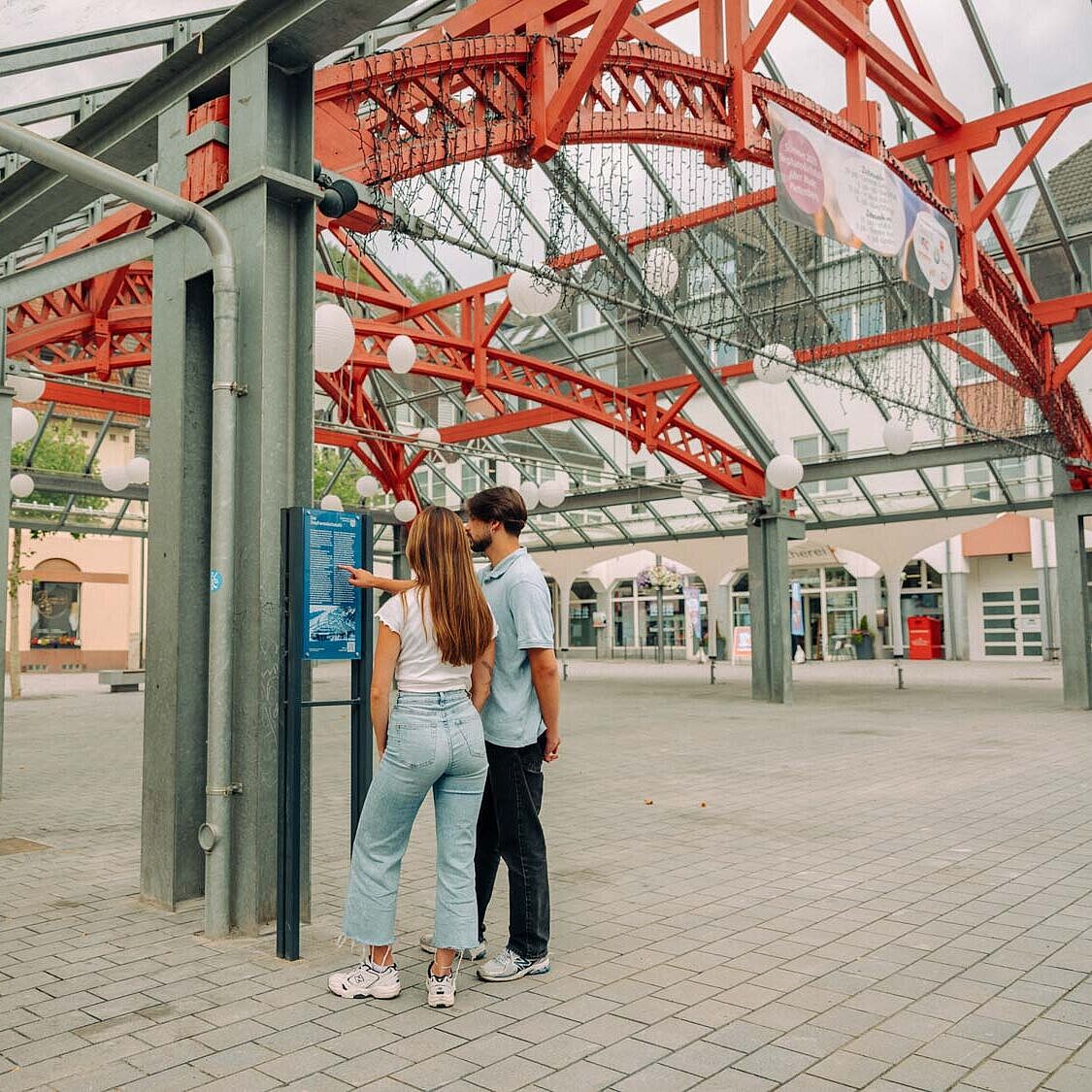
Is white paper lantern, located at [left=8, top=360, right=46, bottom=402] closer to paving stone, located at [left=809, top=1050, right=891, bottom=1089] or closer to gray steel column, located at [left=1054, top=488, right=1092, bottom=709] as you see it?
paving stone, located at [left=809, top=1050, right=891, bottom=1089]

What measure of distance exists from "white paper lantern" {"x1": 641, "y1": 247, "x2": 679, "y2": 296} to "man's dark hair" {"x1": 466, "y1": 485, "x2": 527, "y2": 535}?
5687 mm

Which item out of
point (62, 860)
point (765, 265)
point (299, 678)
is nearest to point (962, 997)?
point (299, 678)

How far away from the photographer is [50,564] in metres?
32.4

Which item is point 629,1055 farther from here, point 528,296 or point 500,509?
point 528,296

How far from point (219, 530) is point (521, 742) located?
167 centimetres

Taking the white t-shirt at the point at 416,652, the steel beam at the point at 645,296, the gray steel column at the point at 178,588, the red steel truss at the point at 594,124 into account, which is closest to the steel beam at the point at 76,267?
the gray steel column at the point at 178,588

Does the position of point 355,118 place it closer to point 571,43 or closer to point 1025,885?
point 571,43

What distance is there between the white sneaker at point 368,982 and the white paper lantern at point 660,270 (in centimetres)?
686

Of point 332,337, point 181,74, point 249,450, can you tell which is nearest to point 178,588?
point 249,450

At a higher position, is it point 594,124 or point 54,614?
point 594,124

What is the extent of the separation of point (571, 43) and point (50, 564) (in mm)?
30533

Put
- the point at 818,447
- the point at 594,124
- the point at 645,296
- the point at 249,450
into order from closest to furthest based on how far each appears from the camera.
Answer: the point at 249,450
the point at 594,124
the point at 645,296
the point at 818,447

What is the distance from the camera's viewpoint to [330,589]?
430 centimetres

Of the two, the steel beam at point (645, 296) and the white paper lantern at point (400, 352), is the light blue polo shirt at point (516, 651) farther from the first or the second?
the white paper lantern at point (400, 352)
